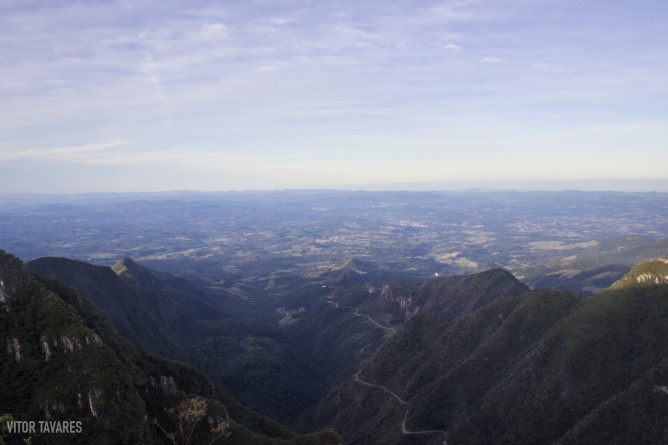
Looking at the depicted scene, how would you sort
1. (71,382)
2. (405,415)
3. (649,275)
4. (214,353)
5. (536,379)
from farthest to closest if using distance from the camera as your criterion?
(214,353), (405,415), (649,275), (536,379), (71,382)

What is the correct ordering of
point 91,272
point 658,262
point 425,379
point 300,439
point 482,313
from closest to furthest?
point 300,439 < point 658,262 < point 425,379 < point 482,313 < point 91,272

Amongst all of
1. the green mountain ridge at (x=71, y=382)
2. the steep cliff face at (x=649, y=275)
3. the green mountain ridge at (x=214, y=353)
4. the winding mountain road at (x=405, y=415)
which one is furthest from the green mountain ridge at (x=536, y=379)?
the green mountain ridge at (x=71, y=382)

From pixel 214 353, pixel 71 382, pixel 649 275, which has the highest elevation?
pixel 649 275

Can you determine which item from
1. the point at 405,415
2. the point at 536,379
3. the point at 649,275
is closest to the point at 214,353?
the point at 405,415

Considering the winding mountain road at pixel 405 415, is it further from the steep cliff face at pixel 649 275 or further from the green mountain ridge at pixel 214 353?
the steep cliff face at pixel 649 275

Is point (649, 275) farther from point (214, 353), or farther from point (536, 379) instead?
point (214, 353)

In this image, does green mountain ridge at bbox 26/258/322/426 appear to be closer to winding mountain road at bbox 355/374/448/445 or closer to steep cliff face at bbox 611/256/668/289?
winding mountain road at bbox 355/374/448/445

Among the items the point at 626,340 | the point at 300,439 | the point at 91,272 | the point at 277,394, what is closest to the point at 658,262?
the point at 626,340

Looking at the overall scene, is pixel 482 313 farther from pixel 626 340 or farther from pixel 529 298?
pixel 626 340
